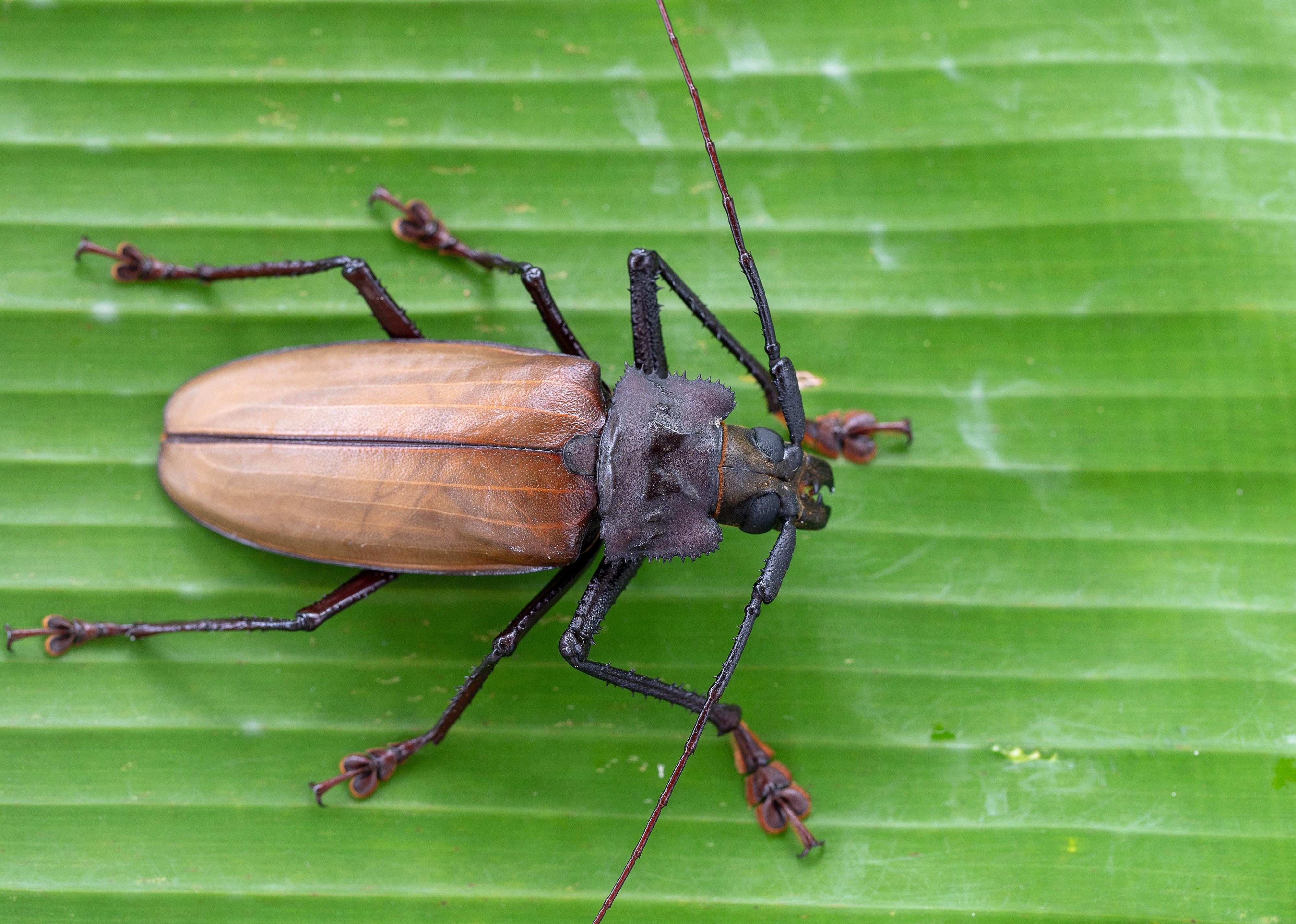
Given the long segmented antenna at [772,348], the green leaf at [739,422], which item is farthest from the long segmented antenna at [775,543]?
the green leaf at [739,422]

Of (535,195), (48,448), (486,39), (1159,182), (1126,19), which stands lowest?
(48,448)

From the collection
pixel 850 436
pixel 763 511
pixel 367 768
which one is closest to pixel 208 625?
pixel 367 768

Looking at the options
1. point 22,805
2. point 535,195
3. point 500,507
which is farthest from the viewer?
point 535,195

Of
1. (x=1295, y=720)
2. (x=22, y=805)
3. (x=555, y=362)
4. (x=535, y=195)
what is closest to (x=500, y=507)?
(x=555, y=362)

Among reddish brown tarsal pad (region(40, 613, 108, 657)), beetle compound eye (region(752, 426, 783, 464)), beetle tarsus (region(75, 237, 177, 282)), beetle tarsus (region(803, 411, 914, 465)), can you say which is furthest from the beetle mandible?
beetle tarsus (region(75, 237, 177, 282))

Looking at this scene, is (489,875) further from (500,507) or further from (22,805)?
(22,805)

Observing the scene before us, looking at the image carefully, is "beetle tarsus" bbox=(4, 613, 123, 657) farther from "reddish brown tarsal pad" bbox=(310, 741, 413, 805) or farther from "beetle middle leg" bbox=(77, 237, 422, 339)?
"beetle middle leg" bbox=(77, 237, 422, 339)

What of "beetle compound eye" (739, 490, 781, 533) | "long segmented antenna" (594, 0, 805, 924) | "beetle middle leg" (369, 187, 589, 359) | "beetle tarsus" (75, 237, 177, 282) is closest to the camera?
"long segmented antenna" (594, 0, 805, 924)
